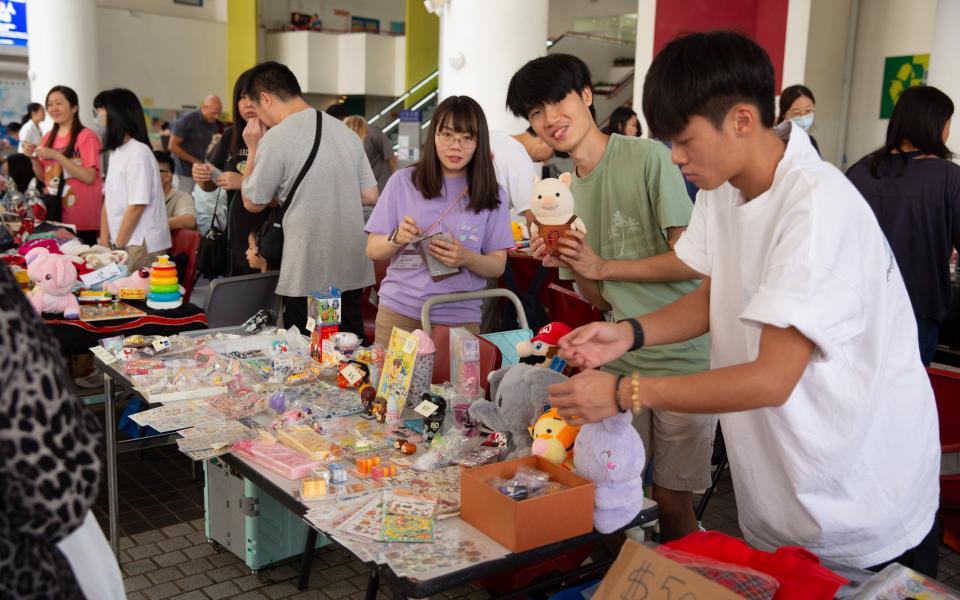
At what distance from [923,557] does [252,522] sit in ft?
6.77

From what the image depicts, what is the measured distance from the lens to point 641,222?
2408 millimetres

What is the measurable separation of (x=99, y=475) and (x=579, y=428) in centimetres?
115

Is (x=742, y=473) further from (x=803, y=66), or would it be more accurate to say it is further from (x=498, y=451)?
(x=803, y=66)

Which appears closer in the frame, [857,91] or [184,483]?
[184,483]

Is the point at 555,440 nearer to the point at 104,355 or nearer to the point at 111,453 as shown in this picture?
the point at 111,453

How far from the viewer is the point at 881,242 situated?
59.8 inches

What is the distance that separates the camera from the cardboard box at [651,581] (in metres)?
1.36

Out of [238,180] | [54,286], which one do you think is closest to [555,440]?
[54,286]

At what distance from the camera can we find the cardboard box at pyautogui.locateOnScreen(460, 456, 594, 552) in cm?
168

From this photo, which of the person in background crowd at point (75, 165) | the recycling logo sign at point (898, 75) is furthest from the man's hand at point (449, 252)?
the recycling logo sign at point (898, 75)

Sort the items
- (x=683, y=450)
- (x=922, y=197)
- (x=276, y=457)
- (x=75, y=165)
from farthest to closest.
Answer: (x=75, y=165) → (x=922, y=197) → (x=683, y=450) → (x=276, y=457)

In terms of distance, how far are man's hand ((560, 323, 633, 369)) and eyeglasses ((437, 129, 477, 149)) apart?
1454 mm

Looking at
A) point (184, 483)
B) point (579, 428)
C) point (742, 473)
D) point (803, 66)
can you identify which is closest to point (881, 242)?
point (742, 473)

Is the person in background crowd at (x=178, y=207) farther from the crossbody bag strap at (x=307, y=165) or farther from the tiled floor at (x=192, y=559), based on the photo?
the tiled floor at (x=192, y=559)
